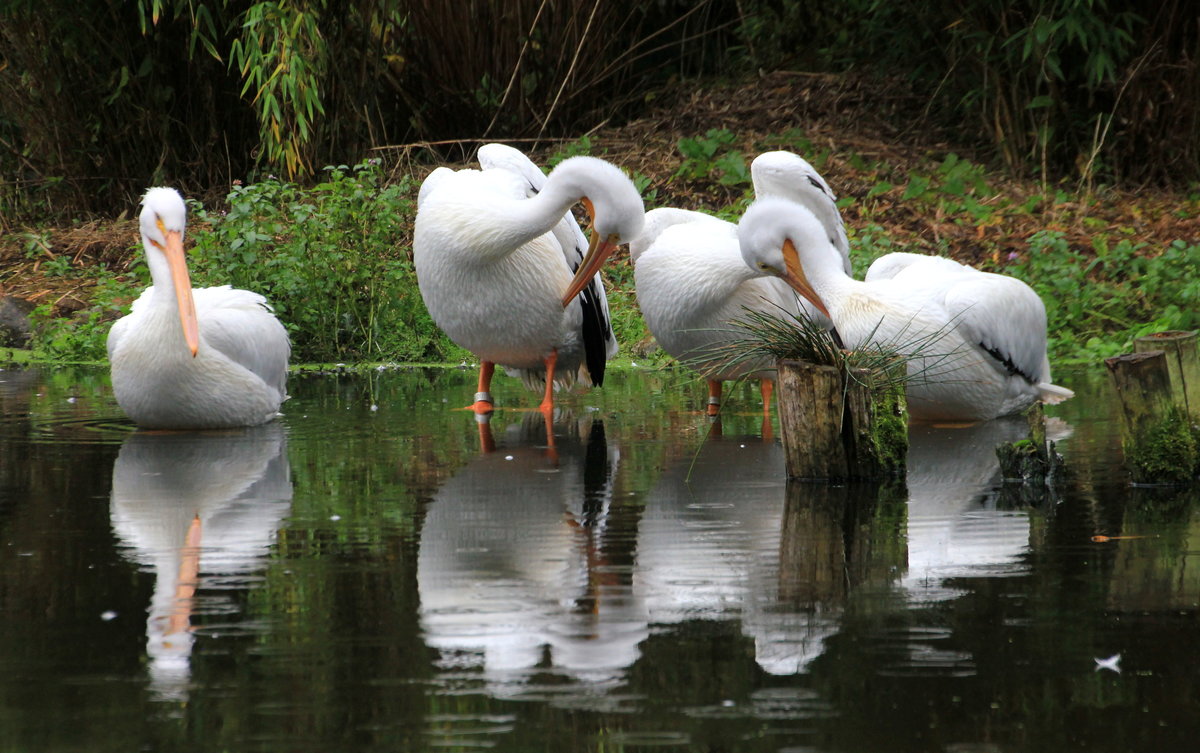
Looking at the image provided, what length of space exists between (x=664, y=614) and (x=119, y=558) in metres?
1.58

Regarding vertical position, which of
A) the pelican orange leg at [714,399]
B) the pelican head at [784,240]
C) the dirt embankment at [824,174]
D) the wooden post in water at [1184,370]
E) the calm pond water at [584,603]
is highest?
the dirt embankment at [824,174]

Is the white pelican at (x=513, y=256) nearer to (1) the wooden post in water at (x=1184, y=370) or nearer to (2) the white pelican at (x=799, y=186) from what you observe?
(2) the white pelican at (x=799, y=186)

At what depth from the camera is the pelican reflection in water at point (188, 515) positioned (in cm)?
336

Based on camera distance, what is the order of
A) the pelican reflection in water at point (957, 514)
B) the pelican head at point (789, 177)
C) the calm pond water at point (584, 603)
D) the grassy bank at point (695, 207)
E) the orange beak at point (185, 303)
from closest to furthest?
the calm pond water at point (584, 603), the pelican reflection in water at point (957, 514), the orange beak at point (185, 303), the pelican head at point (789, 177), the grassy bank at point (695, 207)

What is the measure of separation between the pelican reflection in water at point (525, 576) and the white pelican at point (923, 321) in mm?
1067

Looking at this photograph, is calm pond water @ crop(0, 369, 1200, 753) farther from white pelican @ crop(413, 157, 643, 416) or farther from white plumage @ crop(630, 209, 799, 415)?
white pelican @ crop(413, 157, 643, 416)

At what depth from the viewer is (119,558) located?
4.04m

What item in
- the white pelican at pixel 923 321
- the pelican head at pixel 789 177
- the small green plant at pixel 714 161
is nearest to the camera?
the white pelican at pixel 923 321

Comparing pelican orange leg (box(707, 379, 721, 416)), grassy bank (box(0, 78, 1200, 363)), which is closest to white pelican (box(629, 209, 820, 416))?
pelican orange leg (box(707, 379, 721, 416))

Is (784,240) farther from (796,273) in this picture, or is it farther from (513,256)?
(513,256)

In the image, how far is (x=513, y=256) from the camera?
22.4 feet

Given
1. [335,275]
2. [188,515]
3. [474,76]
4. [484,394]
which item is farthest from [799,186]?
[474,76]

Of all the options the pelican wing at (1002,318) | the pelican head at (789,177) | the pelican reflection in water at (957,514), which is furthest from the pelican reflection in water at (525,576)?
the pelican head at (789,177)

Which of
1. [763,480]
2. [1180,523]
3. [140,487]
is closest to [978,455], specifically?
[763,480]
